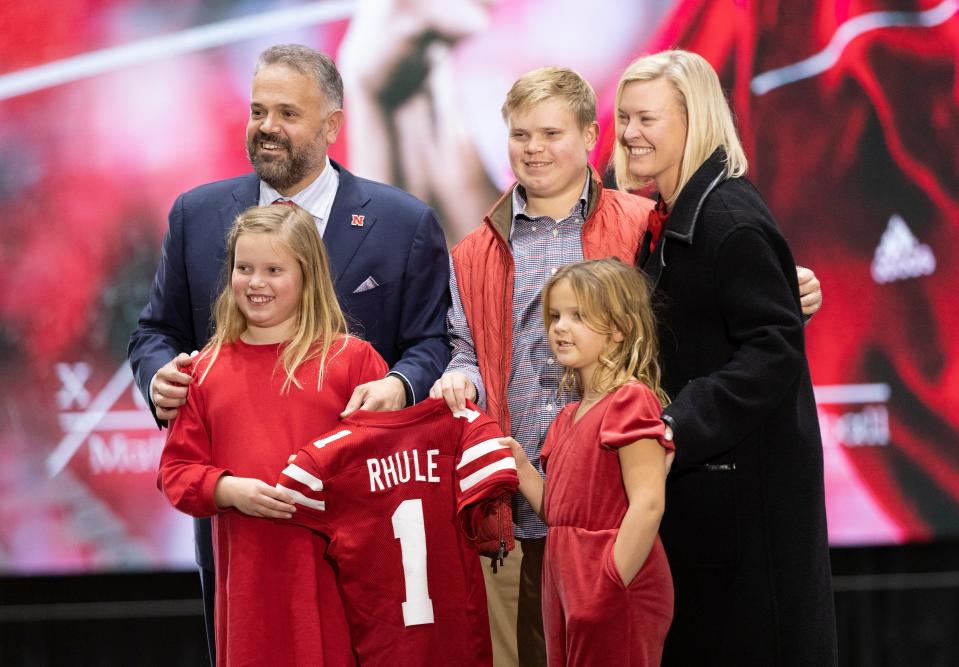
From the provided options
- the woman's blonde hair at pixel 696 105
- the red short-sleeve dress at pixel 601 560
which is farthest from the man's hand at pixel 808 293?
the red short-sleeve dress at pixel 601 560

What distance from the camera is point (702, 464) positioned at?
2092 millimetres

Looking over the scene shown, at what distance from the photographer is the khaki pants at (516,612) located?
8.29 feet

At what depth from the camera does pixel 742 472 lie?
207 cm

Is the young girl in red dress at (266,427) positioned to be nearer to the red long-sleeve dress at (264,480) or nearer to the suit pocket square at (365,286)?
the red long-sleeve dress at (264,480)

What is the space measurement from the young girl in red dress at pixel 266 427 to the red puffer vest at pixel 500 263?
28 centimetres

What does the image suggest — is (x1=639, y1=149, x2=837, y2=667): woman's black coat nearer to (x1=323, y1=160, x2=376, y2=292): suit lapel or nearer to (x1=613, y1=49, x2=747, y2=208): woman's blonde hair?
(x1=613, y1=49, x2=747, y2=208): woman's blonde hair

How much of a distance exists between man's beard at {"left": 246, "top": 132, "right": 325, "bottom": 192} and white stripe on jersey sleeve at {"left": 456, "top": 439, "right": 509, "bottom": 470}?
35.0 inches

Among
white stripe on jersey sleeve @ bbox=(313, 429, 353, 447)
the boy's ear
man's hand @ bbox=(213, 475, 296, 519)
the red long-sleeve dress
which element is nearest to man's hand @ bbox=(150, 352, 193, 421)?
the red long-sleeve dress

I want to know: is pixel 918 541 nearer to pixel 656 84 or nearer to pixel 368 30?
pixel 656 84

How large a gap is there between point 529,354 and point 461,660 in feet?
2.30

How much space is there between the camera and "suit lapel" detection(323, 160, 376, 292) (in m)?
2.62

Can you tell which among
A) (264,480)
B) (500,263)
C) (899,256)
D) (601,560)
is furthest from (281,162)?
(899,256)

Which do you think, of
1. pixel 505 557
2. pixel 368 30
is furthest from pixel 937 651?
pixel 368 30

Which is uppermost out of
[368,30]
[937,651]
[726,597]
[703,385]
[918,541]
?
[368,30]
